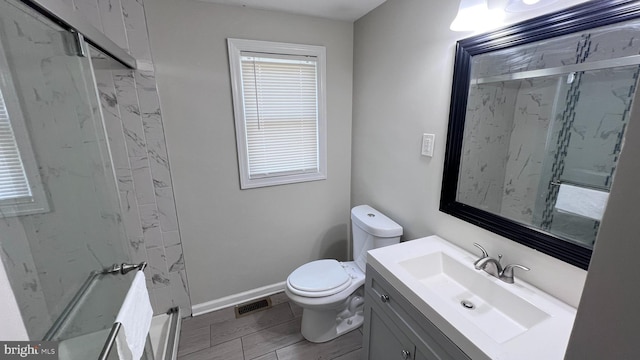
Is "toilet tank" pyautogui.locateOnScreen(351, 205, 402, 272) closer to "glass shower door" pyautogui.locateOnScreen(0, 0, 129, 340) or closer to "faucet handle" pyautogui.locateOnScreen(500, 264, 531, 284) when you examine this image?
"faucet handle" pyautogui.locateOnScreen(500, 264, 531, 284)

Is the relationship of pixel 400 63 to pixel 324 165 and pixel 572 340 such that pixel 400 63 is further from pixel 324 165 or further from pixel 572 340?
pixel 572 340

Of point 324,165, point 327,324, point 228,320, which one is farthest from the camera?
point 324,165

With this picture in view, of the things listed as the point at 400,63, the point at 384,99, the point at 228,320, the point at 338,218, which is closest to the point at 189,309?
the point at 228,320

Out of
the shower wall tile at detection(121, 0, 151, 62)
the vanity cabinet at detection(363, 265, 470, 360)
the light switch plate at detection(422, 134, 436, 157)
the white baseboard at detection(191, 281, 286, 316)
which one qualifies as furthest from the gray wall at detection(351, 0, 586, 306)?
the shower wall tile at detection(121, 0, 151, 62)

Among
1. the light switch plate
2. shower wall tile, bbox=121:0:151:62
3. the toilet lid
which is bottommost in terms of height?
the toilet lid

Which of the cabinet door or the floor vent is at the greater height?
the cabinet door

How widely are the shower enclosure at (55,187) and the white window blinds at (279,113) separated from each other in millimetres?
938

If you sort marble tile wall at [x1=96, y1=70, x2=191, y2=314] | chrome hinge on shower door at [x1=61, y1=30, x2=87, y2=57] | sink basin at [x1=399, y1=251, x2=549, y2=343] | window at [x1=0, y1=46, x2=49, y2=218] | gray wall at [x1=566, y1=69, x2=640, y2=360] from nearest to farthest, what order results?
gray wall at [x1=566, y1=69, x2=640, y2=360] → window at [x1=0, y1=46, x2=49, y2=218] → chrome hinge on shower door at [x1=61, y1=30, x2=87, y2=57] → sink basin at [x1=399, y1=251, x2=549, y2=343] → marble tile wall at [x1=96, y1=70, x2=191, y2=314]

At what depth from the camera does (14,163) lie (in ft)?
2.51

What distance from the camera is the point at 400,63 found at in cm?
160

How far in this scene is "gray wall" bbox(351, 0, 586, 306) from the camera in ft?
3.78

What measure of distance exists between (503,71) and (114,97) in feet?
6.83

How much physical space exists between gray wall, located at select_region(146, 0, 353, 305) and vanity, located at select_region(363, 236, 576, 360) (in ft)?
3.27

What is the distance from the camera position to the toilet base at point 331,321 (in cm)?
173
